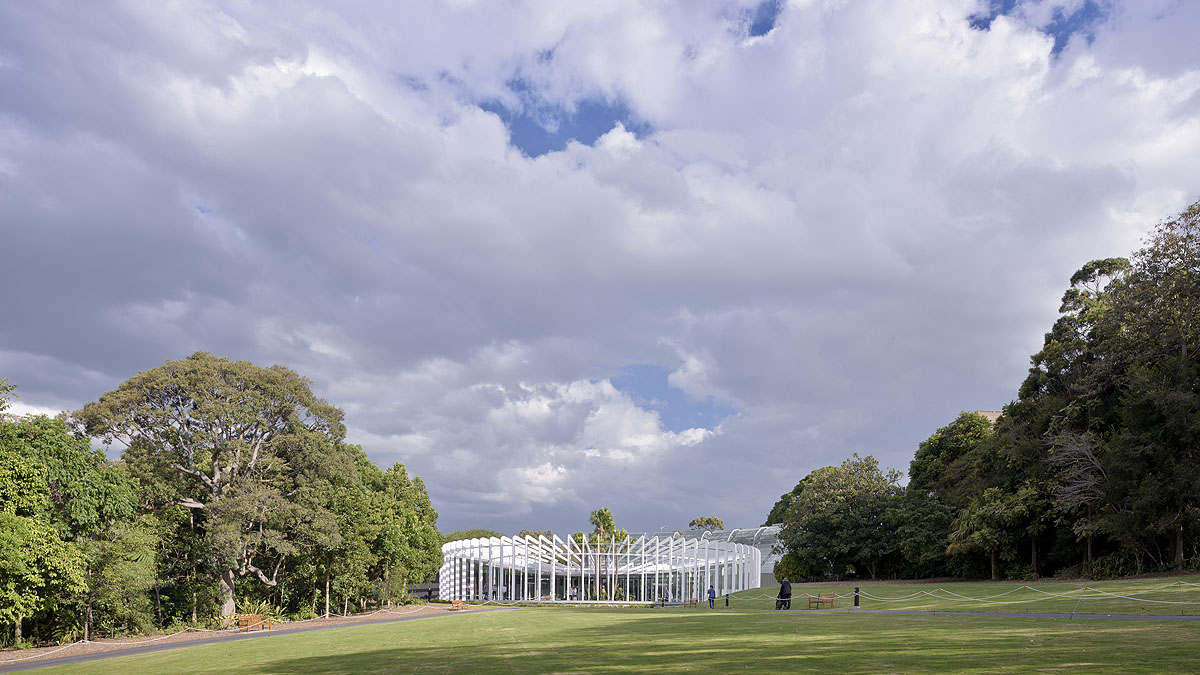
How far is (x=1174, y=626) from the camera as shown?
50.5ft

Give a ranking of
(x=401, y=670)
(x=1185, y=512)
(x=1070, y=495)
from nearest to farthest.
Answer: (x=401, y=670)
(x=1185, y=512)
(x=1070, y=495)

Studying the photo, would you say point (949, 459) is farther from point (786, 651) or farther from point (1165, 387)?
point (786, 651)

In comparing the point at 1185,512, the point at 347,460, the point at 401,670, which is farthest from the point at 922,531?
the point at 401,670

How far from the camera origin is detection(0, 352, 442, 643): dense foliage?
23469 millimetres

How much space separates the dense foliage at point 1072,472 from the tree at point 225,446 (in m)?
32.5

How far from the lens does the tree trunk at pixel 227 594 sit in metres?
33.1

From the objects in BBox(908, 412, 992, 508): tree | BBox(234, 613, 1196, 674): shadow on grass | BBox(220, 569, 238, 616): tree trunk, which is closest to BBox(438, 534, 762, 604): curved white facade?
BBox(908, 412, 992, 508): tree

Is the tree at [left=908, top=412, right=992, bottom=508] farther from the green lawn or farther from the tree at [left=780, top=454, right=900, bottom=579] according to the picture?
the green lawn

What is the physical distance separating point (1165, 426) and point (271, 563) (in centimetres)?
3774

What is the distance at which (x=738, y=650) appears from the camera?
14.5 meters

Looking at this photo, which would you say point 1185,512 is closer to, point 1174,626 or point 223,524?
point 1174,626

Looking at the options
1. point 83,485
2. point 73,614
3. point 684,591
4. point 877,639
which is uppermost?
point 83,485

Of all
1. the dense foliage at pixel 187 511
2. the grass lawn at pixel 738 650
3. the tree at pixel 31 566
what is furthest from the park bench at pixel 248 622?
the grass lawn at pixel 738 650

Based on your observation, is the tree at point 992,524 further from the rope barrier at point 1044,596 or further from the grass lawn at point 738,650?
the grass lawn at point 738,650
